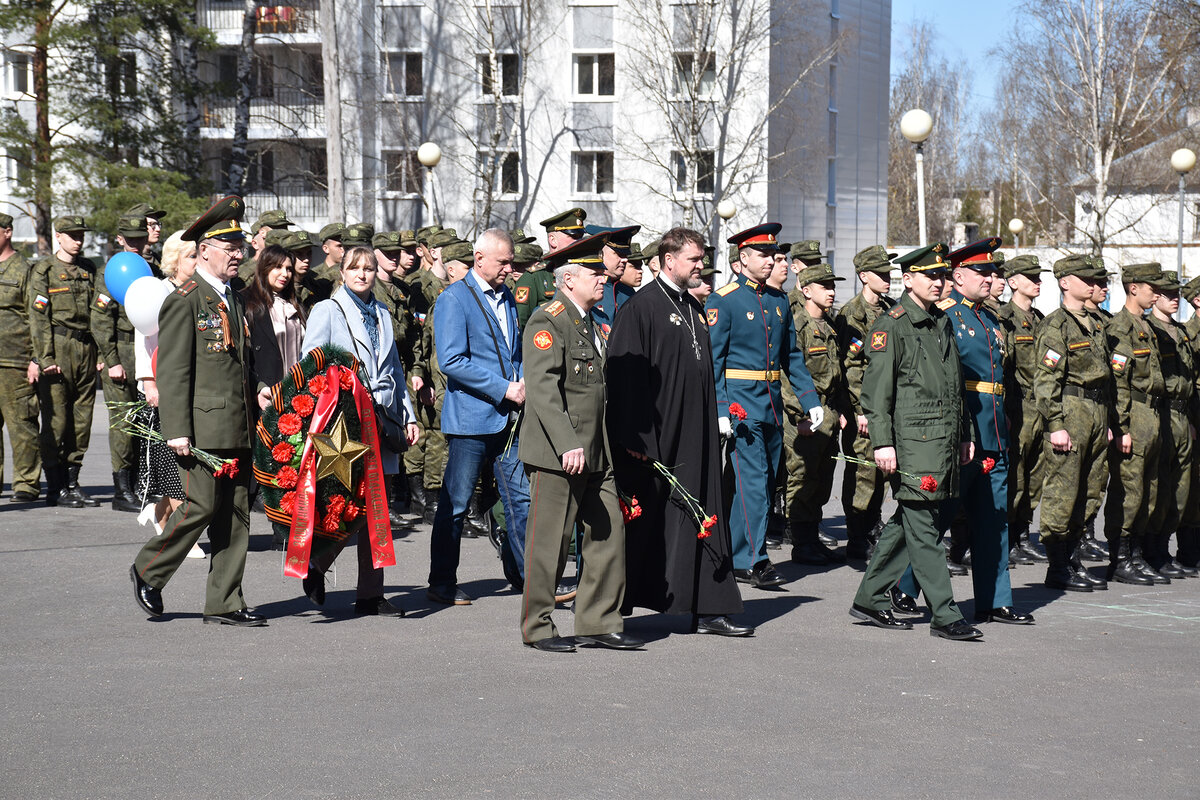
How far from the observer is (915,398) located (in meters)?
7.75

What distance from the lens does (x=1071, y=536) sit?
9430 mm

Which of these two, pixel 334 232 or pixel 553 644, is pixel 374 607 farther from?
pixel 334 232

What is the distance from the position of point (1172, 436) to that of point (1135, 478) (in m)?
0.63

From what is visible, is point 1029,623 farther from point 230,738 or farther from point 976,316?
point 230,738

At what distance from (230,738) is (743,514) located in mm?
4090

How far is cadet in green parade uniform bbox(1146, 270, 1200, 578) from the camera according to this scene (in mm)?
10023

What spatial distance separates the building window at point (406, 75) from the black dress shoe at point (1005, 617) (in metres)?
37.3

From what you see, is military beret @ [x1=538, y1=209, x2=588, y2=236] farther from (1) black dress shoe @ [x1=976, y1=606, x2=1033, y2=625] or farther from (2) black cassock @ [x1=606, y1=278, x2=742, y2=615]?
(1) black dress shoe @ [x1=976, y1=606, x2=1033, y2=625]

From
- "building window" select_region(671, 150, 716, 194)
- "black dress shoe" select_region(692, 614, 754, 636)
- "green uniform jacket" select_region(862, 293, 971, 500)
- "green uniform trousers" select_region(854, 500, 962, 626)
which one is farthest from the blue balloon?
"building window" select_region(671, 150, 716, 194)

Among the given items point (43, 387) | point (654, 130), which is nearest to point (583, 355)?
point (43, 387)

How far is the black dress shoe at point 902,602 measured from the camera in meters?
8.41

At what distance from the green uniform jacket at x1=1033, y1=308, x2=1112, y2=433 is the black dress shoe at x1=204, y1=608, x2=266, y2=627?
5.15m

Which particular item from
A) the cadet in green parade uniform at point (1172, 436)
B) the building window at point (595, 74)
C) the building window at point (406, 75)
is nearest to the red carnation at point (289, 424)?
the cadet in green parade uniform at point (1172, 436)

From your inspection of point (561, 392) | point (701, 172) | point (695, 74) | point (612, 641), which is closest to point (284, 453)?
point (561, 392)
